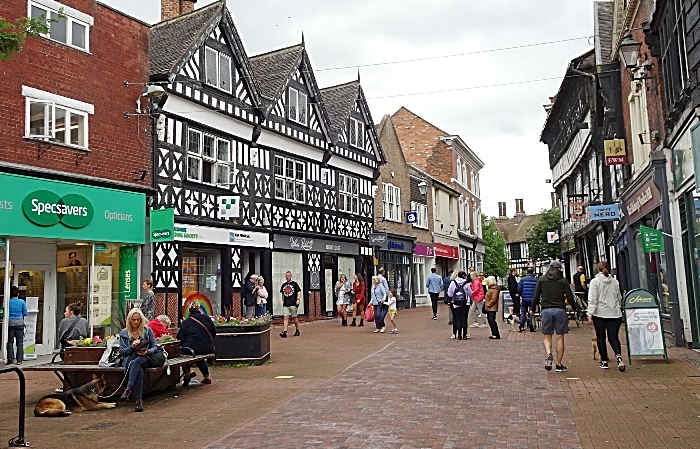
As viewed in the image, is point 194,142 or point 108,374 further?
point 194,142

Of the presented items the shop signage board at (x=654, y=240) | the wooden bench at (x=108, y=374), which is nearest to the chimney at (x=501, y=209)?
the shop signage board at (x=654, y=240)

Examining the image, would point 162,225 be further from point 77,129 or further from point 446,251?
point 446,251

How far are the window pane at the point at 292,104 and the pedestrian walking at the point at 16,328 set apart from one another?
42.1 ft

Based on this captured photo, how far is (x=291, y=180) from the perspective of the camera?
24.1 meters

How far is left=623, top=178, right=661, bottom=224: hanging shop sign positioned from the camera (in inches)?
583

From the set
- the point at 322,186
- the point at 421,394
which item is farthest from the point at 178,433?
the point at 322,186

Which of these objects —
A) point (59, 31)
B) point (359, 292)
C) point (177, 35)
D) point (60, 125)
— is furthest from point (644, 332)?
point (177, 35)

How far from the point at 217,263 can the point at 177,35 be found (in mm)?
7060

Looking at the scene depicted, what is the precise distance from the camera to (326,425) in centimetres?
748

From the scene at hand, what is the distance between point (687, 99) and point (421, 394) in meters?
6.96

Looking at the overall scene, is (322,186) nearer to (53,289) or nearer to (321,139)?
(321,139)

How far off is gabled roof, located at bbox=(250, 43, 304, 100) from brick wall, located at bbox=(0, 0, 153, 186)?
235 inches

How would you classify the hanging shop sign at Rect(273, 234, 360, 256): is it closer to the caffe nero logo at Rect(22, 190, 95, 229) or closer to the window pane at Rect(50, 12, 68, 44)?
the caffe nero logo at Rect(22, 190, 95, 229)

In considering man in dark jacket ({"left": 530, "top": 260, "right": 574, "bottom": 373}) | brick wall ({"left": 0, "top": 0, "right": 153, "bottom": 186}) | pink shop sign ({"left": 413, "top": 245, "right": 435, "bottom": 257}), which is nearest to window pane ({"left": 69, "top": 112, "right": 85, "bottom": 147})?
brick wall ({"left": 0, "top": 0, "right": 153, "bottom": 186})
